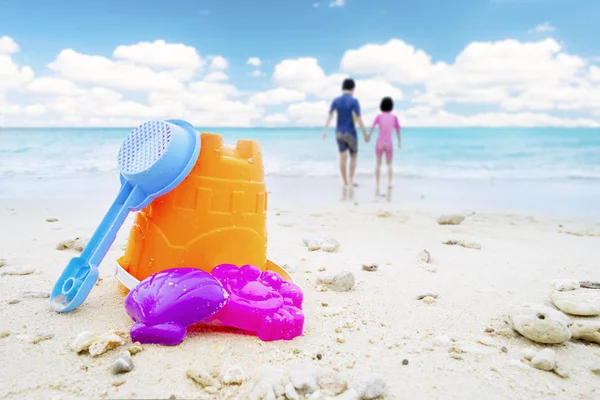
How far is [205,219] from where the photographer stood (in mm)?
1992

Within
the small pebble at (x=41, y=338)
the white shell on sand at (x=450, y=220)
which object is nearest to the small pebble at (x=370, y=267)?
the small pebble at (x=41, y=338)

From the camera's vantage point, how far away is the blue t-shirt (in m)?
7.57

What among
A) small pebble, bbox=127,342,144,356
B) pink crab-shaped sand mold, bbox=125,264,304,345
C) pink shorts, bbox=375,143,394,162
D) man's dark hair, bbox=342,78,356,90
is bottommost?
small pebble, bbox=127,342,144,356

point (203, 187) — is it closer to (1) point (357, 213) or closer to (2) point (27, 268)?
(2) point (27, 268)

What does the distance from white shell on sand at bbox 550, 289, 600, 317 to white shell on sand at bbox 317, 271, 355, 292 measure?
99 cm

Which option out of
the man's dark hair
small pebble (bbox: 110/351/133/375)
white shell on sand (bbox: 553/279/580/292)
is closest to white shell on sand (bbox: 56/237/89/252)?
small pebble (bbox: 110/351/133/375)

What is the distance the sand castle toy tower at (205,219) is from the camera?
199 centimetres

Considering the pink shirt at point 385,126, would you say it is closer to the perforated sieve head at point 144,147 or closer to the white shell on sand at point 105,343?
the perforated sieve head at point 144,147

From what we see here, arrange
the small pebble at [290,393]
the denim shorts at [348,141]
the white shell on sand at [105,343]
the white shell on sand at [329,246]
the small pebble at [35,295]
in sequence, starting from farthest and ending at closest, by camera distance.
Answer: the denim shorts at [348,141] → the white shell on sand at [329,246] → the small pebble at [35,295] → the white shell on sand at [105,343] → the small pebble at [290,393]

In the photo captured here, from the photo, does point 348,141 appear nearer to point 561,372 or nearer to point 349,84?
point 349,84

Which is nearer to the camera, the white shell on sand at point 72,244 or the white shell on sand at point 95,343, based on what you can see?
the white shell on sand at point 95,343

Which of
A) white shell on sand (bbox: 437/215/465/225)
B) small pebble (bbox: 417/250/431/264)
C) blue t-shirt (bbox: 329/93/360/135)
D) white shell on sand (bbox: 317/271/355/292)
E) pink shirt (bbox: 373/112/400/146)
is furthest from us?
pink shirt (bbox: 373/112/400/146)

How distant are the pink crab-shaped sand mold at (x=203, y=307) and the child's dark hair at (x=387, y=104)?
21.7ft

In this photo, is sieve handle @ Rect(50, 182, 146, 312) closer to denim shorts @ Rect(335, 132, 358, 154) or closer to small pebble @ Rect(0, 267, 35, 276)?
small pebble @ Rect(0, 267, 35, 276)
